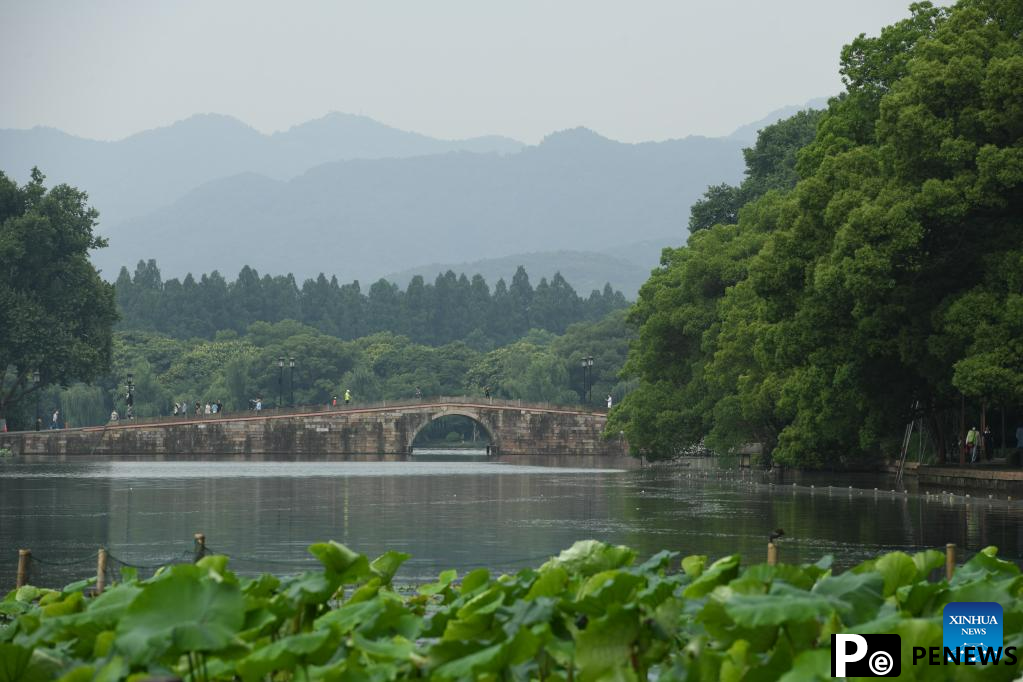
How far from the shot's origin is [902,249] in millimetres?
35625

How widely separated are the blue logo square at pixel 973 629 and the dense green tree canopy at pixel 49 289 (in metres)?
72.0

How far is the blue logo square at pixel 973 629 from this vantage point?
8.02 metres

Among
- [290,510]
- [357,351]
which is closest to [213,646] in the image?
[290,510]

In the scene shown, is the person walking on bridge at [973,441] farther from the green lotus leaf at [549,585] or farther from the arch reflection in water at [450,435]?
the arch reflection in water at [450,435]

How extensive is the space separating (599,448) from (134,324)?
79.8 m

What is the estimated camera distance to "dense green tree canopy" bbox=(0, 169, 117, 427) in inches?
3039

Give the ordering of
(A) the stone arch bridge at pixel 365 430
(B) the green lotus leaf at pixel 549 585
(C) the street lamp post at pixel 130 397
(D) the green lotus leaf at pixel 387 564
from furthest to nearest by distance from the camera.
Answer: (C) the street lamp post at pixel 130 397, (A) the stone arch bridge at pixel 365 430, (D) the green lotus leaf at pixel 387 564, (B) the green lotus leaf at pixel 549 585

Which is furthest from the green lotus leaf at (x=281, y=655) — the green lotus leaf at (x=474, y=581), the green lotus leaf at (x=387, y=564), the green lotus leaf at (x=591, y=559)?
the green lotus leaf at (x=591, y=559)

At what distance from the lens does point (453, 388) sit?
14350 cm

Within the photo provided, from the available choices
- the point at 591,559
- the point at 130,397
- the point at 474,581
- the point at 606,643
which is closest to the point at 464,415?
the point at 130,397

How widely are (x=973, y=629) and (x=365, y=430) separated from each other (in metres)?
97.2

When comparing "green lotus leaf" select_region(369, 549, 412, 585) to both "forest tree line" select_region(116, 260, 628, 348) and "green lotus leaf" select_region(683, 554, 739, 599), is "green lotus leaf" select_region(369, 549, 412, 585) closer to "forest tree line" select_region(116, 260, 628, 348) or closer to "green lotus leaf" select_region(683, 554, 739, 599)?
"green lotus leaf" select_region(683, 554, 739, 599)

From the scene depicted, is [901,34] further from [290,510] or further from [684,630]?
[684,630]

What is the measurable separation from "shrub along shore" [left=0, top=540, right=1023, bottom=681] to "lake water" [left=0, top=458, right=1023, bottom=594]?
6.06 m
